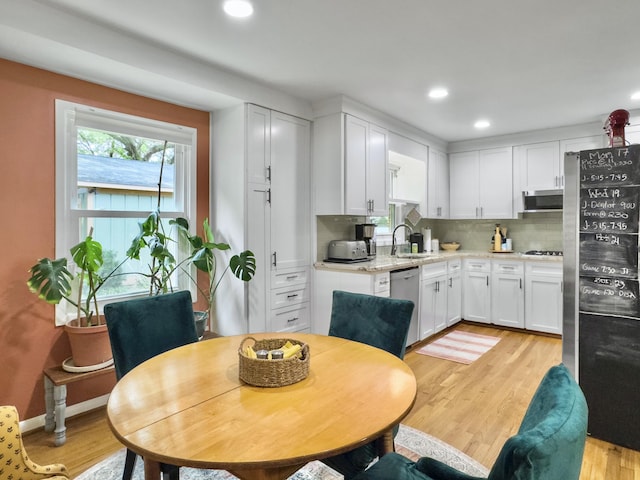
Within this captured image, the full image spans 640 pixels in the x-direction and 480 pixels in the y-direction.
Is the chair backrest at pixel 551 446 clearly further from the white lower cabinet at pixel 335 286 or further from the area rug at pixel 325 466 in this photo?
the white lower cabinet at pixel 335 286

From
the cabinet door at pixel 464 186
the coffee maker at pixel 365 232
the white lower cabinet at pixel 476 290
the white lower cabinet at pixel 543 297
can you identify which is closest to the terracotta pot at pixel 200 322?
the coffee maker at pixel 365 232

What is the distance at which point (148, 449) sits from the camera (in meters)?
0.95

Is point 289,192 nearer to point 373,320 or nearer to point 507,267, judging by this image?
point 373,320

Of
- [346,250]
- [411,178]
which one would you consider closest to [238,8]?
[346,250]

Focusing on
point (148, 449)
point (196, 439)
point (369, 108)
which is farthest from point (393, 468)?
point (369, 108)

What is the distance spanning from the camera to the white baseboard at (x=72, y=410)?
2383mm

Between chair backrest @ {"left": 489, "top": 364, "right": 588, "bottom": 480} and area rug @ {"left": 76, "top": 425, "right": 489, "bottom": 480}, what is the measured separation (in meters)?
1.42

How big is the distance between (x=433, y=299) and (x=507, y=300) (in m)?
1.08

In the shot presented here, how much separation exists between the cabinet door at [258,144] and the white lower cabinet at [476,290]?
9.98 feet

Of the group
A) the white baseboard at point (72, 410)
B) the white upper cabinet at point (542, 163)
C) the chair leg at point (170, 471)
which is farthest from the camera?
the white upper cabinet at point (542, 163)

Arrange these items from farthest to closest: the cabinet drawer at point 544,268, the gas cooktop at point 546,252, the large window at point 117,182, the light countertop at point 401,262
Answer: the gas cooktop at point 546,252
the cabinet drawer at point 544,268
the light countertop at point 401,262
the large window at point 117,182

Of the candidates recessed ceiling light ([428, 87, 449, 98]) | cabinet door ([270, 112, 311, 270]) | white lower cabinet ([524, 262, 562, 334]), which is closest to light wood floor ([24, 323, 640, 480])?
white lower cabinet ([524, 262, 562, 334])

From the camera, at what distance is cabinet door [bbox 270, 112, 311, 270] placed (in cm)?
341

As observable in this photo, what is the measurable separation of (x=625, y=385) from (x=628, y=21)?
82.7 inches
